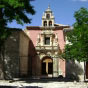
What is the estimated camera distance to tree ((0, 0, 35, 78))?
1670 centimetres

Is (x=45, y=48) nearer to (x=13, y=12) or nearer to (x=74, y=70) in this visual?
(x=74, y=70)

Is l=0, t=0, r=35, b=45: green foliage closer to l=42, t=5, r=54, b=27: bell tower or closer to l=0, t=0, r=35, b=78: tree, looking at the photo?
l=0, t=0, r=35, b=78: tree

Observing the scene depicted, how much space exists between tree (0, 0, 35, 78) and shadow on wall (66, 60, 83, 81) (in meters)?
5.75

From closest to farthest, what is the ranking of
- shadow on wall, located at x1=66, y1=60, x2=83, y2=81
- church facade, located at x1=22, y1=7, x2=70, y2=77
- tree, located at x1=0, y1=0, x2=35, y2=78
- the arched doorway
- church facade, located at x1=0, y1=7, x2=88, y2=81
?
tree, located at x1=0, y1=0, x2=35, y2=78 < shadow on wall, located at x1=66, y1=60, x2=83, y2=81 < church facade, located at x1=0, y1=7, x2=88, y2=81 < church facade, located at x1=22, y1=7, x2=70, y2=77 < the arched doorway

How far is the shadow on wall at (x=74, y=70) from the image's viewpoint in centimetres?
2094

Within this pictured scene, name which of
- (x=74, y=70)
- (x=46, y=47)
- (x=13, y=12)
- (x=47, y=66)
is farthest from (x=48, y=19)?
(x=13, y=12)

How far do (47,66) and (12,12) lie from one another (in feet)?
47.7

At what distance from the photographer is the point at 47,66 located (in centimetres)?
3108

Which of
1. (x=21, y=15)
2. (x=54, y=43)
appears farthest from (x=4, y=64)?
(x=54, y=43)

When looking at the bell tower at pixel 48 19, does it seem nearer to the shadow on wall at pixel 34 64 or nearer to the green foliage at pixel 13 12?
the shadow on wall at pixel 34 64

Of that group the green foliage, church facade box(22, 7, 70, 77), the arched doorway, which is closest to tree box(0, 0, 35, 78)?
the green foliage

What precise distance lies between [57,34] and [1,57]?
38.6 feet

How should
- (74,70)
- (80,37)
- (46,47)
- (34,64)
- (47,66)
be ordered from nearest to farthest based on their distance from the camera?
(80,37) < (74,70) < (34,64) < (47,66) < (46,47)

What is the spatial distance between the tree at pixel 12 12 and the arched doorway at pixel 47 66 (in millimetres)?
12639
